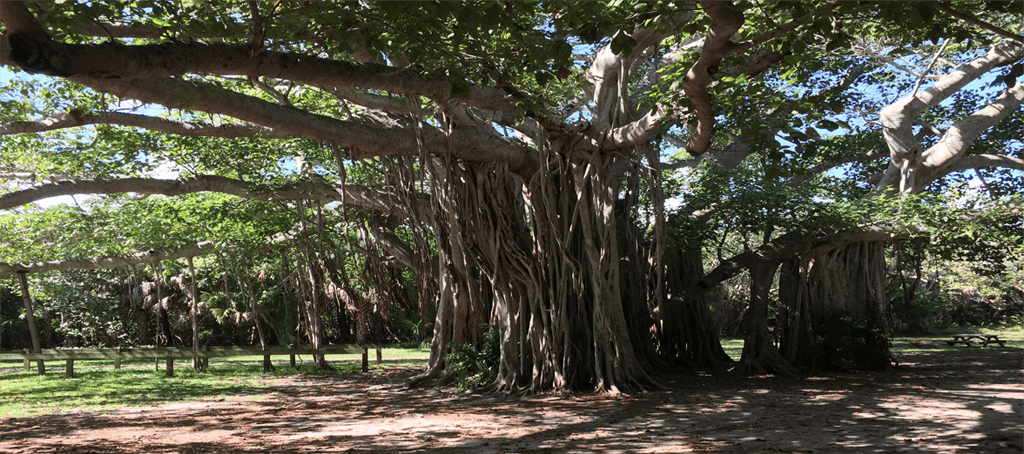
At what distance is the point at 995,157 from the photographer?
1087cm

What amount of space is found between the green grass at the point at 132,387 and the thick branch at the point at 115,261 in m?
1.76

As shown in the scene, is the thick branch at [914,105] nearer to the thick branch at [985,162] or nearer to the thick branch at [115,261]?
the thick branch at [985,162]

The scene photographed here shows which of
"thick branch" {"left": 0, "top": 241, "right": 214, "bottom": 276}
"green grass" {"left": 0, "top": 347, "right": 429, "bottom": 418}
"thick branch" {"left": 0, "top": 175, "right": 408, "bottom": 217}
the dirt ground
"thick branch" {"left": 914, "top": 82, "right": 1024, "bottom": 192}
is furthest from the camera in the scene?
"thick branch" {"left": 0, "top": 241, "right": 214, "bottom": 276}

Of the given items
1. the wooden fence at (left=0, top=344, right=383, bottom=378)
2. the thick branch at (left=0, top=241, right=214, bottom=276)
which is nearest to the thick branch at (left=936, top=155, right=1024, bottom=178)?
the wooden fence at (left=0, top=344, right=383, bottom=378)

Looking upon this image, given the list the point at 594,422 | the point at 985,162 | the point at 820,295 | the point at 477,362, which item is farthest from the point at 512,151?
the point at 985,162

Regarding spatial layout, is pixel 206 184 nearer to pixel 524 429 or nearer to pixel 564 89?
pixel 564 89

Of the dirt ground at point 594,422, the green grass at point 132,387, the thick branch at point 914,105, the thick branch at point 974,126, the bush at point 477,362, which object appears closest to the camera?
the dirt ground at point 594,422

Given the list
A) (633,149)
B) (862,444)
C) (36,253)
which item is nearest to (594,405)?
(862,444)

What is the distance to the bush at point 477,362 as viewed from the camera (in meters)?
8.17

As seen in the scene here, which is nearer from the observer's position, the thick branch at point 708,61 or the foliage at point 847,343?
the thick branch at point 708,61

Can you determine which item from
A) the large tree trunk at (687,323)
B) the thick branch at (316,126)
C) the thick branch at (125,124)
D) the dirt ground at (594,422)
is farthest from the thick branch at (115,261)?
the large tree trunk at (687,323)

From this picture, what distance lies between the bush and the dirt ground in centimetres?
32

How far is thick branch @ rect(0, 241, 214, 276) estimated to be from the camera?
1155 cm

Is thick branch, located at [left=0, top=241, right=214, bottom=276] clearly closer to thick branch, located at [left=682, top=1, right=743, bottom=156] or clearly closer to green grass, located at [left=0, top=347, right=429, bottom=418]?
green grass, located at [left=0, top=347, right=429, bottom=418]
